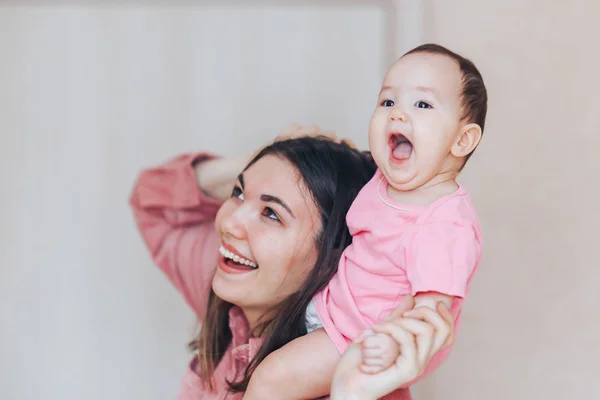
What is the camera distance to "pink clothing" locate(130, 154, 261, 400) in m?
1.58

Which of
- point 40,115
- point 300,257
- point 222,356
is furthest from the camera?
point 40,115

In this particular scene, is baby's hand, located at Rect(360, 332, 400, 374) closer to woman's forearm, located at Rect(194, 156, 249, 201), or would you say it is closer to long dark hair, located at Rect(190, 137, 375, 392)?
long dark hair, located at Rect(190, 137, 375, 392)

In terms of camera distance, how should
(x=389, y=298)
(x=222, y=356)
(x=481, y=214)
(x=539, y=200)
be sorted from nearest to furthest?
(x=389, y=298)
(x=222, y=356)
(x=539, y=200)
(x=481, y=214)

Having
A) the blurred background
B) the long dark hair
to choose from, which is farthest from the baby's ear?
the blurred background

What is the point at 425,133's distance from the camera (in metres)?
0.83

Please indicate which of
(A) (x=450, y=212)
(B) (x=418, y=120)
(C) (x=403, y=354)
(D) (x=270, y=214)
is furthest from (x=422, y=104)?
(D) (x=270, y=214)

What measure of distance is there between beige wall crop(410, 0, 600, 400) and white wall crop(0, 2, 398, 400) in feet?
1.56

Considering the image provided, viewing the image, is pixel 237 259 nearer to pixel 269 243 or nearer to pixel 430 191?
pixel 269 243

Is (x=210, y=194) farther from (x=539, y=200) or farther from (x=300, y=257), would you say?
(x=539, y=200)

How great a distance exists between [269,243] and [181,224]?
1.77 ft

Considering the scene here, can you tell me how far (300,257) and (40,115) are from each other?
3.96 ft

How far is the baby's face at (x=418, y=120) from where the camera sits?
83 centimetres

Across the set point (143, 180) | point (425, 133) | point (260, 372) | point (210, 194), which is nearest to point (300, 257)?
point (260, 372)

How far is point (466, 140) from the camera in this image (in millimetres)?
864
